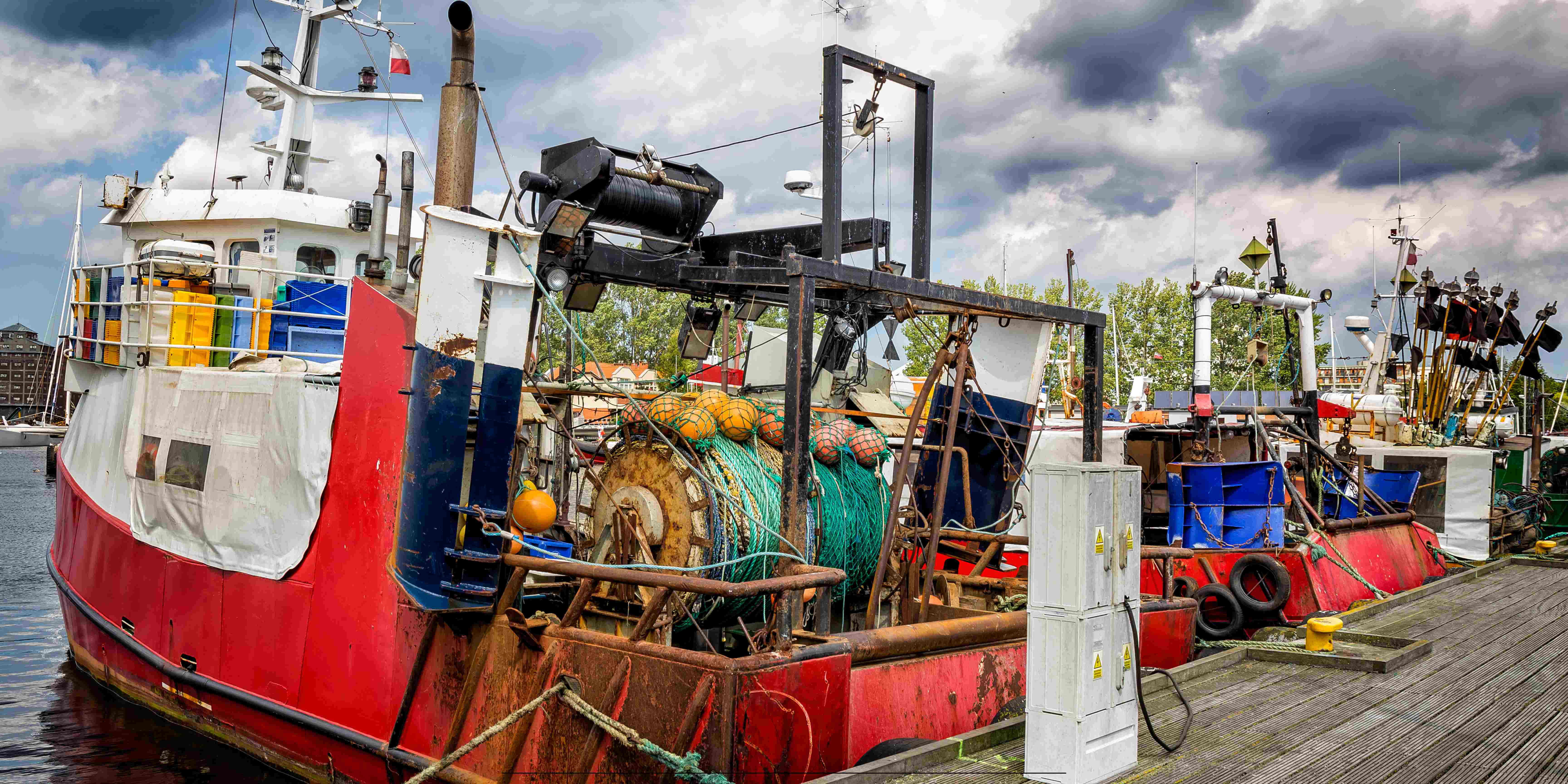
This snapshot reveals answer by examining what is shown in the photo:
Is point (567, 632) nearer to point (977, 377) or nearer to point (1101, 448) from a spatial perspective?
point (1101, 448)

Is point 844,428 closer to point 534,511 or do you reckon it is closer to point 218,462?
point 534,511

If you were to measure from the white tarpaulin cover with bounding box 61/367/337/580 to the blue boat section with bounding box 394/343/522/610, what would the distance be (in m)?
1.44

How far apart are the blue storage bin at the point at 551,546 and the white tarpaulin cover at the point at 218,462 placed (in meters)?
1.53

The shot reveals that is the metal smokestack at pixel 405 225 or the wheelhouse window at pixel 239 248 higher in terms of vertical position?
the wheelhouse window at pixel 239 248

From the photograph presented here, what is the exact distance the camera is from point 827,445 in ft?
26.4

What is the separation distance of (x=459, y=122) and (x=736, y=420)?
8.85 ft

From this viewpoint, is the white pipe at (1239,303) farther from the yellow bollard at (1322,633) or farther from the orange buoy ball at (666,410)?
the orange buoy ball at (666,410)

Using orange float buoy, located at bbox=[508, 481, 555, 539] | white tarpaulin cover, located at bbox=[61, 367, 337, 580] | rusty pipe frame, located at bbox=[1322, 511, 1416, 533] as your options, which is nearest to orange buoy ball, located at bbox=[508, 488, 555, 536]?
orange float buoy, located at bbox=[508, 481, 555, 539]

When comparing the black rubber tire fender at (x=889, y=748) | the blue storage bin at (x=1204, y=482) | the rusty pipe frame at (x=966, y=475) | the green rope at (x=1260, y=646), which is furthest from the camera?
the blue storage bin at (x=1204, y=482)

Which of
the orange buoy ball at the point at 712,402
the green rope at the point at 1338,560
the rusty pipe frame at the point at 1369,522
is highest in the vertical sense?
the orange buoy ball at the point at 712,402

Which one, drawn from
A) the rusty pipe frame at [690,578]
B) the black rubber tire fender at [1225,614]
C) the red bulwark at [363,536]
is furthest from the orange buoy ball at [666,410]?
the black rubber tire fender at [1225,614]

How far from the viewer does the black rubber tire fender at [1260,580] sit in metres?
10.5

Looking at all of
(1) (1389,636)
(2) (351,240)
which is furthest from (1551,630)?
(2) (351,240)

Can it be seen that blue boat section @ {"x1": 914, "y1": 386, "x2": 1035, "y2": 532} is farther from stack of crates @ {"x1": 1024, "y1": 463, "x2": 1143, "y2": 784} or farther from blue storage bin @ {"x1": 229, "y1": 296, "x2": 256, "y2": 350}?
blue storage bin @ {"x1": 229, "y1": 296, "x2": 256, "y2": 350}
